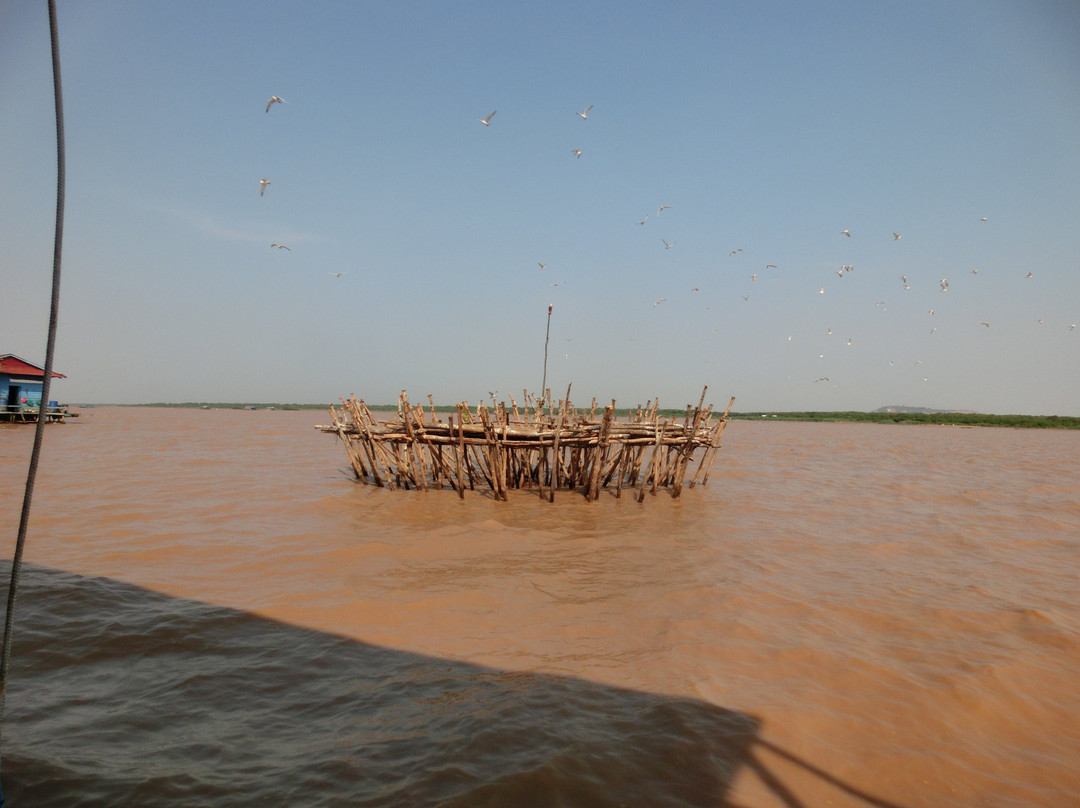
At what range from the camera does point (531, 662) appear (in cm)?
409

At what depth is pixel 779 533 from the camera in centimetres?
853

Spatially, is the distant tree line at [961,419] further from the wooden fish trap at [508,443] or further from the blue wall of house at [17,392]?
the blue wall of house at [17,392]

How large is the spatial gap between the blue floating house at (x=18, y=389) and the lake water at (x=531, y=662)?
904 inches

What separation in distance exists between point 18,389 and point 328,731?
33.0 metres

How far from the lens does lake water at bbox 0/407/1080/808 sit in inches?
113

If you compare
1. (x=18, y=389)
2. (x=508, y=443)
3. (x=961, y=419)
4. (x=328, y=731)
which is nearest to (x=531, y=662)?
(x=328, y=731)

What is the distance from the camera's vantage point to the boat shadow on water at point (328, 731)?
8.87ft

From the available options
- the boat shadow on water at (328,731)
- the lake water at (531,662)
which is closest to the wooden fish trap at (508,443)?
the lake water at (531,662)

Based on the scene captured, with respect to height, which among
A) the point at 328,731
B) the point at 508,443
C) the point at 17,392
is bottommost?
the point at 328,731

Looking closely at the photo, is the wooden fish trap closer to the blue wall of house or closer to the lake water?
the lake water

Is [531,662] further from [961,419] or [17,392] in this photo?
[961,419]

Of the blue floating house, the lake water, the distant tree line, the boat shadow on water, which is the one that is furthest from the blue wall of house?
the distant tree line

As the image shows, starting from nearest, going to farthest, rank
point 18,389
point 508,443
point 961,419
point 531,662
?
point 531,662 → point 508,443 → point 18,389 → point 961,419

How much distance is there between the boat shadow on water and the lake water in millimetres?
16
